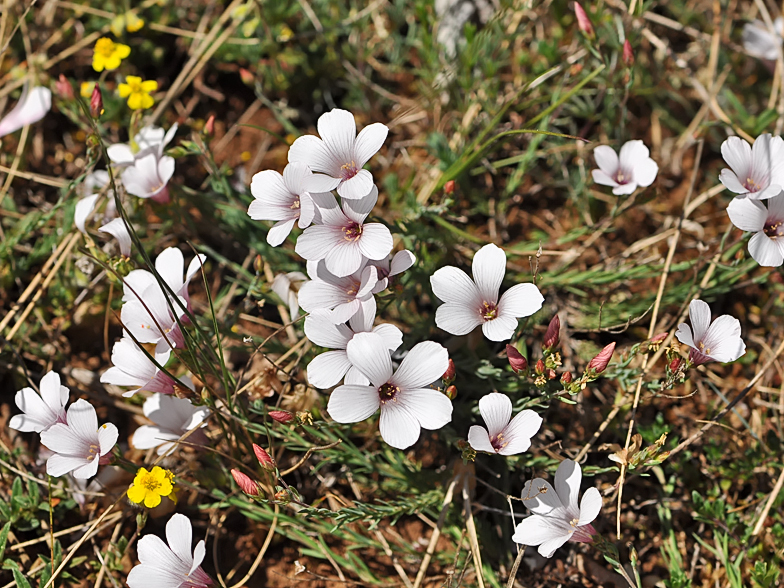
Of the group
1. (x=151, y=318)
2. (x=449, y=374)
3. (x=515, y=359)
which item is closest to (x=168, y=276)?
(x=151, y=318)

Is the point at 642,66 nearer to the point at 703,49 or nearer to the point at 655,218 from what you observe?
the point at 703,49

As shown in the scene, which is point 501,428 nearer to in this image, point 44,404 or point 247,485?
point 247,485

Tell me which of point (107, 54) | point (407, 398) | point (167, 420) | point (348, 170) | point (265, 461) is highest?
point (107, 54)

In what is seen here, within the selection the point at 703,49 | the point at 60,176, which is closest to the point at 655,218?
the point at 703,49

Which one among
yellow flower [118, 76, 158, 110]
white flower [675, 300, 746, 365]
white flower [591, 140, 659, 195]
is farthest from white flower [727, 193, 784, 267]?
yellow flower [118, 76, 158, 110]

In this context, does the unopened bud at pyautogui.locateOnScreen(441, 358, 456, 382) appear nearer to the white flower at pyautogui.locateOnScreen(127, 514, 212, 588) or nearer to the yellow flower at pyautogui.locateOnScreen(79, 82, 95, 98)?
the white flower at pyautogui.locateOnScreen(127, 514, 212, 588)
